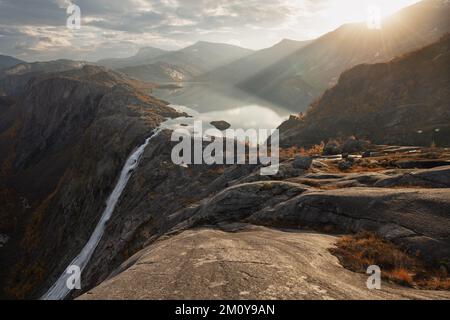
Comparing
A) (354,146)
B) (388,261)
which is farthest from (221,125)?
(388,261)

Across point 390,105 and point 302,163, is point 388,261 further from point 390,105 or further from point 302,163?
point 390,105

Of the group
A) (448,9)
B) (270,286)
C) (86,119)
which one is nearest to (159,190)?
(270,286)

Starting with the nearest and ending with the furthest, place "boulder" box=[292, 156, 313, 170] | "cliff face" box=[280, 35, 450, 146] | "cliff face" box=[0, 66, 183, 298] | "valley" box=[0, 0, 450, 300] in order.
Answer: "valley" box=[0, 0, 450, 300], "boulder" box=[292, 156, 313, 170], "cliff face" box=[280, 35, 450, 146], "cliff face" box=[0, 66, 183, 298]

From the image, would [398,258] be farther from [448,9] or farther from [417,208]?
[448,9]

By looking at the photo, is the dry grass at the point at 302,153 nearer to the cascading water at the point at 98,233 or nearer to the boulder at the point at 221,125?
Answer: the cascading water at the point at 98,233

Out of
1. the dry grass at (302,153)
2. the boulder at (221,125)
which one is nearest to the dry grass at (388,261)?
→ the dry grass at (302,153)

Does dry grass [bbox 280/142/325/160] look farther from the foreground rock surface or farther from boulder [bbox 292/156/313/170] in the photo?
the foreground rock surface

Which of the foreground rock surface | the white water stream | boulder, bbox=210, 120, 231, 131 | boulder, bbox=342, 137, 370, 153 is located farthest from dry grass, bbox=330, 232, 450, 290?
boulder, bbox=210, 120, 231, 131
